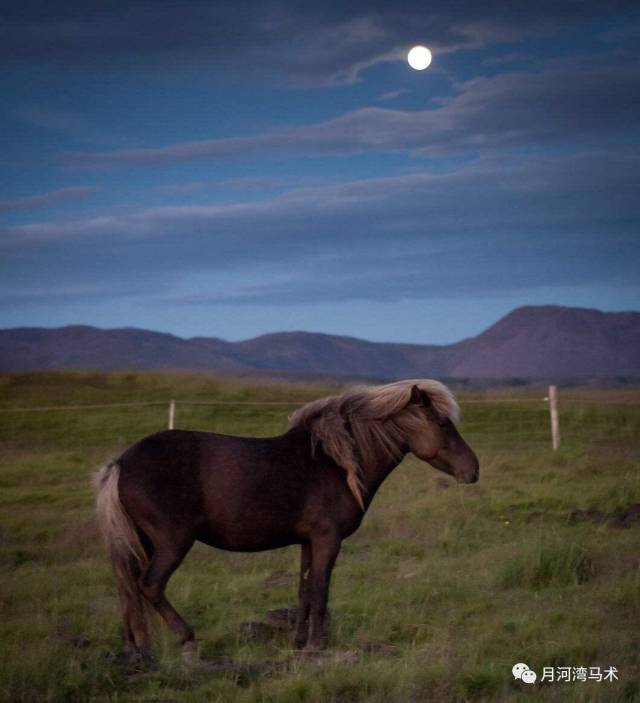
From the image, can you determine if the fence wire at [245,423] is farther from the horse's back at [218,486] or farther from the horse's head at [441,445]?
the horse's back at [218,486]

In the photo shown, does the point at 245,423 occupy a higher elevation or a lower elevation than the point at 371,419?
lower

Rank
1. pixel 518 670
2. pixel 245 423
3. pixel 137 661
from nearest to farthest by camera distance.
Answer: pixel 518 670 < pixel 137 661 < pixel 245 423

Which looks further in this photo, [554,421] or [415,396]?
[554,421]

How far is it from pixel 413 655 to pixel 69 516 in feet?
24.0

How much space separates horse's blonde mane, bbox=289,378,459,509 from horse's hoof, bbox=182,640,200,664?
149 cm

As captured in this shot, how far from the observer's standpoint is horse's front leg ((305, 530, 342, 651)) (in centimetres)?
614

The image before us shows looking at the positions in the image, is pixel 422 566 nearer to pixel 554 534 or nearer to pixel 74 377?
pixel 554 534

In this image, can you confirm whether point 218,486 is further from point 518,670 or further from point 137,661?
point 518,670

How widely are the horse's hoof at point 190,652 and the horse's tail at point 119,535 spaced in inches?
17.5

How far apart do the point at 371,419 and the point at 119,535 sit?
1.95 m

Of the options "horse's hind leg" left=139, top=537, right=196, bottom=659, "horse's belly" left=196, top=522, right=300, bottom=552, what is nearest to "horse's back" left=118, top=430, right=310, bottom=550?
"horse's belly" left=196, top=522, right=300, bottom=552

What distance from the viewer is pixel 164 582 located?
580cm

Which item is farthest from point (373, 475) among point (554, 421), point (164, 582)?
point (554, 421)

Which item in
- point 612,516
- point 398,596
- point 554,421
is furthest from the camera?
point 554,421
